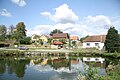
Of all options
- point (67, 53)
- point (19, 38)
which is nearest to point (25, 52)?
point (67, 53)

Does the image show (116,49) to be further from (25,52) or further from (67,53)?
(25,52)

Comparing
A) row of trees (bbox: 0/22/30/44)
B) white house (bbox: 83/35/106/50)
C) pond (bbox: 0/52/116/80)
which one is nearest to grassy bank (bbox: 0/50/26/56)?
pond (bbox: 0/52/116/80)

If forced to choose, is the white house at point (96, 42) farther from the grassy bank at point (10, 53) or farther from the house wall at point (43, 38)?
the house wall at point (43, 38)

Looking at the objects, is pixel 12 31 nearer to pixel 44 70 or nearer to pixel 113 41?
pixel 113 41

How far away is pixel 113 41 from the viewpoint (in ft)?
128

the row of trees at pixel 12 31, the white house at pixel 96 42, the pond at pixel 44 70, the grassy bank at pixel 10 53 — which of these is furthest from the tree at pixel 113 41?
the row of trees at pixel 12 31

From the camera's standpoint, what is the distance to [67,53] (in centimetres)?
4234

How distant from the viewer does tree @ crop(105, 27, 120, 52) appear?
1516 inches

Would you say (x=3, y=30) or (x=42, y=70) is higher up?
(x=3, y=30)

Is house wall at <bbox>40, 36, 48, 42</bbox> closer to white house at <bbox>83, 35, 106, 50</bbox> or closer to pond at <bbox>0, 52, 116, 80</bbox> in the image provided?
white house at <bbox>83, 35, 106, 50</bbox>

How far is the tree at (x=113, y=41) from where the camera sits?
126 feet

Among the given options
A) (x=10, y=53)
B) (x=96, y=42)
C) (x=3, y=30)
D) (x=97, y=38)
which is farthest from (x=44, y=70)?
(x=3, y=30)

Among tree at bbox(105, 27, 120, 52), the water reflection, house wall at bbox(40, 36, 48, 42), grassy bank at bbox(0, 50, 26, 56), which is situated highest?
house wall at bbox(40, 36, 48, 42)

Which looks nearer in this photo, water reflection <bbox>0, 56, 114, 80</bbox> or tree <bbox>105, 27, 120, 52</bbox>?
water reflection <bbox>0, 56, 114, 80</bbox>
